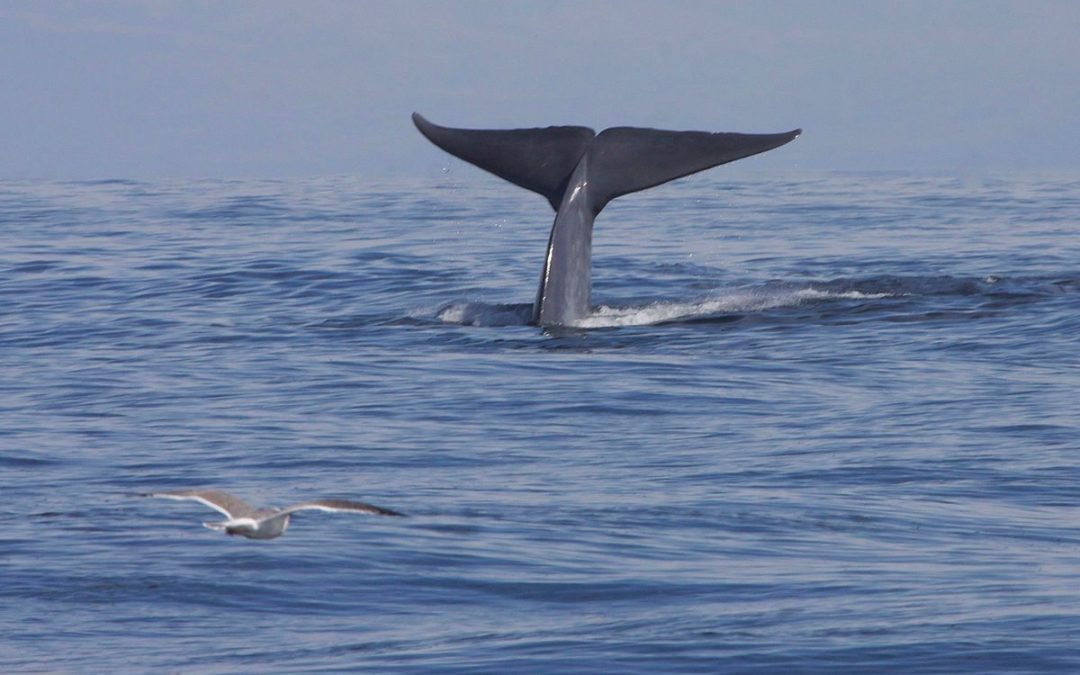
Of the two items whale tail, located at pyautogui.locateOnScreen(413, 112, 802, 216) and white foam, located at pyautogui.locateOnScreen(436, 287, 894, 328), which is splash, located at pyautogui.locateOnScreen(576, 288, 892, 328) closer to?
white foam, located at pyautogui.locateOnScreen(436, 287, 894, 328)

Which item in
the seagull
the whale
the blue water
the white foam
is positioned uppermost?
the whale

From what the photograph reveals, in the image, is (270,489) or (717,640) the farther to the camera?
(270,489)

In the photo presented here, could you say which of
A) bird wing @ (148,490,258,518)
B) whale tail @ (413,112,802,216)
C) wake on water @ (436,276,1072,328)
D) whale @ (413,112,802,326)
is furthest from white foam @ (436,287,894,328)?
bird wing @ (148,490,258,518)

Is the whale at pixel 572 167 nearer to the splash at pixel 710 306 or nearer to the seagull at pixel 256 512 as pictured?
the splash at pixel 710 306

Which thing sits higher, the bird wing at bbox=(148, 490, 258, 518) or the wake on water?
the bird wing at bbox=(148, 490, 258, 518)

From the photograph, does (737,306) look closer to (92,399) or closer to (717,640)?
(92,399)

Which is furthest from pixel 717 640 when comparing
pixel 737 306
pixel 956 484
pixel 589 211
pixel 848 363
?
pixel 737 306

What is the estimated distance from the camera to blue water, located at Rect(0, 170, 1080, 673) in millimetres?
8305

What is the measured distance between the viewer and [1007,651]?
7910mm

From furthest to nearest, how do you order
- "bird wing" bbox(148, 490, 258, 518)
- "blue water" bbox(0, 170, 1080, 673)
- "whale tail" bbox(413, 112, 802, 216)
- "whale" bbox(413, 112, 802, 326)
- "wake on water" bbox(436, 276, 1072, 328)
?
1. "wake on water" bbox(436, 276, 1072, 328)
2. "whale" bbox(413, 112, 802, 326)
3. "whale tail" bbox(413, 112, 802, 216)
4. "blue water" bbox(0, 170, 1080, 673)
5. "bird wing" bbox(148, 490, 258, 518)

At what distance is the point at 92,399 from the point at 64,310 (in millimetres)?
5527

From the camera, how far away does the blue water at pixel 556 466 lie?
8.30m

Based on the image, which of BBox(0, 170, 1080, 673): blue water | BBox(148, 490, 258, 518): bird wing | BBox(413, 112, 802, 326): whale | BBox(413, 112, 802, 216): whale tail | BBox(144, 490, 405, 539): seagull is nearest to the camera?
BBox(144, 490, 405, 539): seagull

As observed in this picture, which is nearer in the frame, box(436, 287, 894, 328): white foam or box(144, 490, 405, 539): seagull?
box(144, 490, 405, 539): seagull
